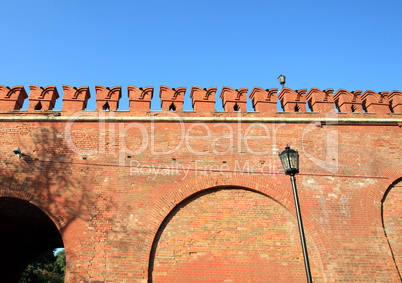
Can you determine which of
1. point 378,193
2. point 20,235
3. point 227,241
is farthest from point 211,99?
point 20,235

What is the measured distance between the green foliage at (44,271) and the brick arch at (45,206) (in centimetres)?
1400

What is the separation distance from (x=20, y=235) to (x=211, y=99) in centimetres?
681

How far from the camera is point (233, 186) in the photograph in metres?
7.47

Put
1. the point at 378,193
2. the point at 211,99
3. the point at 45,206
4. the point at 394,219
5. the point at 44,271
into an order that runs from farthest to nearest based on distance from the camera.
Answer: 1. the point at 44,271
2. the point at 211,99
3. the point at 378,193
4. the point at 394,219
5. the point at 45,206

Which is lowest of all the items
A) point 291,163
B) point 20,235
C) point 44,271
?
point 20,235

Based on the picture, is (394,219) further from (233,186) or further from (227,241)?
(227,241)

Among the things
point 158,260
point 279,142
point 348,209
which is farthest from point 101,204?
point 348,209

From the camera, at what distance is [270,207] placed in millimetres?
7352

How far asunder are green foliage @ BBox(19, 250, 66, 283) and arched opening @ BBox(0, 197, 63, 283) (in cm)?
856

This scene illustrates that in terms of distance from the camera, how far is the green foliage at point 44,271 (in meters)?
21.5

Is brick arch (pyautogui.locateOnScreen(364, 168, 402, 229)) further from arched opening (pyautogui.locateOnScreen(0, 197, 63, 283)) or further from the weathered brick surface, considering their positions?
arched opening (pyautogui.locateOnScreen(0, 197, 63, 283))

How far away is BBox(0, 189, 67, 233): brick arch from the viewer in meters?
6.72

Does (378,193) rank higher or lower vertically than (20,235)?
higher

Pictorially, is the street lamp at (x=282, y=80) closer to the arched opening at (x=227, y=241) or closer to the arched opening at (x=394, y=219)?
the arched opening at (x=227, y=241)
